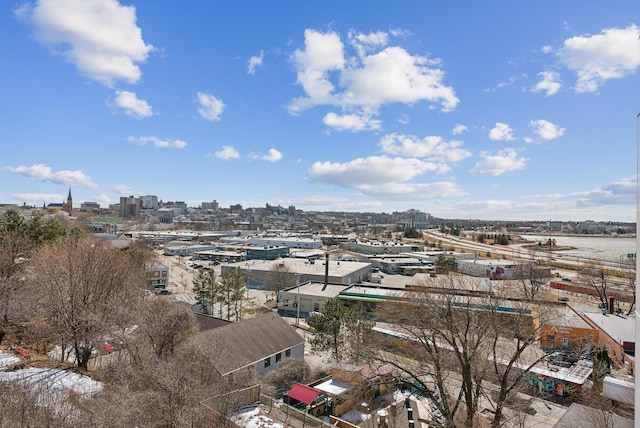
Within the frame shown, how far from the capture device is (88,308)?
15992 mm

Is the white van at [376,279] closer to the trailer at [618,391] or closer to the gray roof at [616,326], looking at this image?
the gray roof at [616,326]

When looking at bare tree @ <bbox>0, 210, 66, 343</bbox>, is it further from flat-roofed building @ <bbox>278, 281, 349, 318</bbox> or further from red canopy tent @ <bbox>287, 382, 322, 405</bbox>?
flat-roofed building @ <bbox>278, 281, 349, 318</bbox>

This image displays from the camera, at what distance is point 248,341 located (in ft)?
58.0

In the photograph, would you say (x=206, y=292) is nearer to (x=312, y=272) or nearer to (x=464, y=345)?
(x=312, y=272)

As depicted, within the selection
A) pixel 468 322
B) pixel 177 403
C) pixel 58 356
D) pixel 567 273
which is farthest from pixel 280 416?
pixel 567 273

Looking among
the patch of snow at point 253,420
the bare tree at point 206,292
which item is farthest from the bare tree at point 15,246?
the patch of snow at point 253,420

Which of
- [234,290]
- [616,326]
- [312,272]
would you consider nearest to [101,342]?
[234,290]

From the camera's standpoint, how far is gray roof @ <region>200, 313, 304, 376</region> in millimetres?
14516

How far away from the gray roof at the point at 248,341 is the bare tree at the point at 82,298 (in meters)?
4.25

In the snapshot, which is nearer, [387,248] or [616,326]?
[616,326]

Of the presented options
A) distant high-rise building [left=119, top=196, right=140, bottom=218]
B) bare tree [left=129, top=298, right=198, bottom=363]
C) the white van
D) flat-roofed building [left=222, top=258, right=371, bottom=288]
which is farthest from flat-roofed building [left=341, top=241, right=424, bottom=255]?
distant high-rise building [left=119, top=196, right=140, bottom=218]

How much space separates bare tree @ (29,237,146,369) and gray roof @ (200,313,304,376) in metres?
4.25

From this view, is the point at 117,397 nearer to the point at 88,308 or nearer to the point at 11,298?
the point at 88,308

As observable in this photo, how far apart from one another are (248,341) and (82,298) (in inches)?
313
